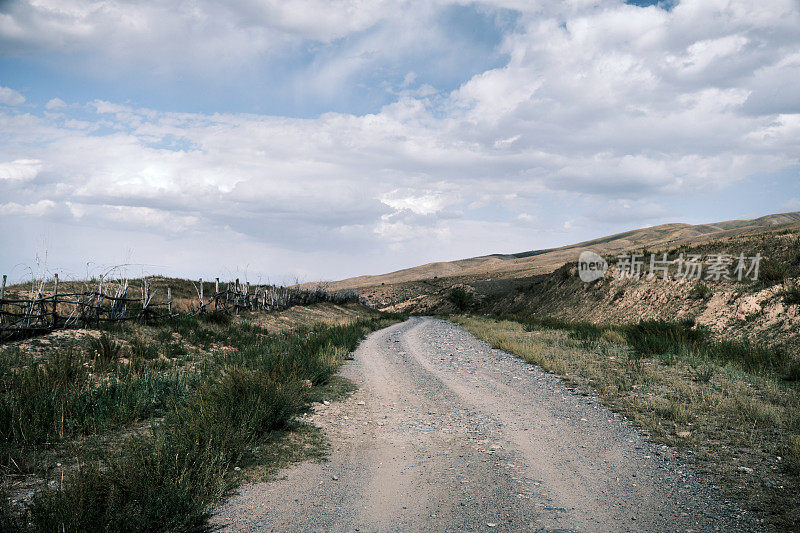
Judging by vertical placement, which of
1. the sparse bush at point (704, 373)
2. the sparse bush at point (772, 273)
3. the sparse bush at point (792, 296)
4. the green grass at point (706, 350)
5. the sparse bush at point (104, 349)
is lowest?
the green grass at point (706, 350)

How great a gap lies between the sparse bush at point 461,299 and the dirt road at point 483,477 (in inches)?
2223

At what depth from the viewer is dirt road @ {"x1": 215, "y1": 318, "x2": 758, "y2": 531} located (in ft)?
13.5

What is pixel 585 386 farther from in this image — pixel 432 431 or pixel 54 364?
pixel 54 364

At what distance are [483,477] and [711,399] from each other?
17.4 ft

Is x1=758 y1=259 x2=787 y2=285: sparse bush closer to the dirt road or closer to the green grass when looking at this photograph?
the green grass

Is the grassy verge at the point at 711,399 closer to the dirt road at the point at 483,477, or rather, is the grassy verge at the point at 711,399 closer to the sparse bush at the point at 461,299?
the dirt road at the point at 483,477

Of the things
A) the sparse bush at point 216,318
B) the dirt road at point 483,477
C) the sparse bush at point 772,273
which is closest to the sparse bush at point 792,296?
the sparse bush at point 772,273

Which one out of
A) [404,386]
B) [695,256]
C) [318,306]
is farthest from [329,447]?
[318,306]

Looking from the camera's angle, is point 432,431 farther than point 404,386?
No

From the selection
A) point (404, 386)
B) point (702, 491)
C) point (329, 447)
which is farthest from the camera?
point (404, 386)

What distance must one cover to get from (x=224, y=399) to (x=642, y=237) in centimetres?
19055

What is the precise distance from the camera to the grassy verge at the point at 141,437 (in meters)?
3.90

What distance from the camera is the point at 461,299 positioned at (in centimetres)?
6569

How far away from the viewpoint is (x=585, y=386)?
31.9ft
